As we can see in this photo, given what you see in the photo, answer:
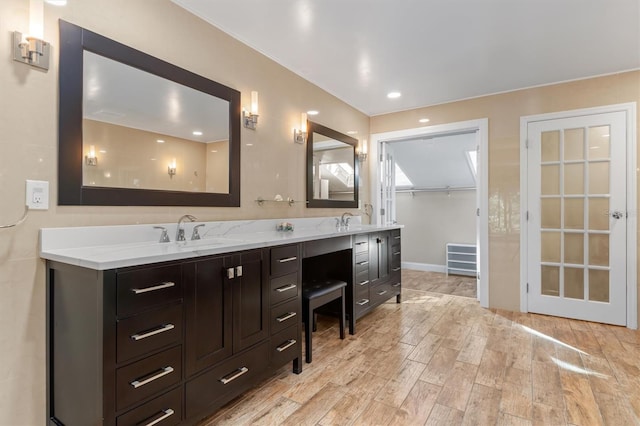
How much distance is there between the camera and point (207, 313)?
152cm

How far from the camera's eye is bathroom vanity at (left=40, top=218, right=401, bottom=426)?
1.20m

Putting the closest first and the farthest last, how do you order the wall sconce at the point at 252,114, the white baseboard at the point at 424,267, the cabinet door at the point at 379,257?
the wall sconce at the point at 252,114 < the cabinet door at the point at 379,257 < the white baseboard at the point at 424,267

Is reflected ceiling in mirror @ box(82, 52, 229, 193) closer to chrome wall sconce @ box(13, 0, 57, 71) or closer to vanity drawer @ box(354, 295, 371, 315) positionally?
chrome wall sconce @ box(13, 0, 57, 71)

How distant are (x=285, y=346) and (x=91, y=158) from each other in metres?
1.50

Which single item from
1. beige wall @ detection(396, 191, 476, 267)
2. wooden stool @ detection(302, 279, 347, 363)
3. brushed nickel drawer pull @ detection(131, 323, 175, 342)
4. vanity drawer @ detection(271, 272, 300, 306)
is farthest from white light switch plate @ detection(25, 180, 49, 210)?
beige wall @ detection(396, 191, 476, 267)

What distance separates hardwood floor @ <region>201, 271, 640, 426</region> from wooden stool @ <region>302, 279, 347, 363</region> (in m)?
0.18

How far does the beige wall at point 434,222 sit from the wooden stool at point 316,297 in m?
3.35

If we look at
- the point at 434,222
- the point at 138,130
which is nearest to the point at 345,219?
the point at 138,130

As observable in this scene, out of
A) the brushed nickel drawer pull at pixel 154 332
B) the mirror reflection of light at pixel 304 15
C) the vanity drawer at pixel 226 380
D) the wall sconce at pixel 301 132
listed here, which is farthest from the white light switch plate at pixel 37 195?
the wall sconce at pixel 301 132

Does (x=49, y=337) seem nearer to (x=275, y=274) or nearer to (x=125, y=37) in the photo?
(x=275, y=274)

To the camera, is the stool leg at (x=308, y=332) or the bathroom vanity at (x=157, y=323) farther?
the stool leg at (x=308, y=332)

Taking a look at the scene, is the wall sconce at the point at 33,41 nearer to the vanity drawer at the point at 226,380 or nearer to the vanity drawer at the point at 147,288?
the vanity drawer at the point at 147,288

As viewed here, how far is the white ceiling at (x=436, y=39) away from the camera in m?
2.09

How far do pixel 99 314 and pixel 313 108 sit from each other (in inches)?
105
